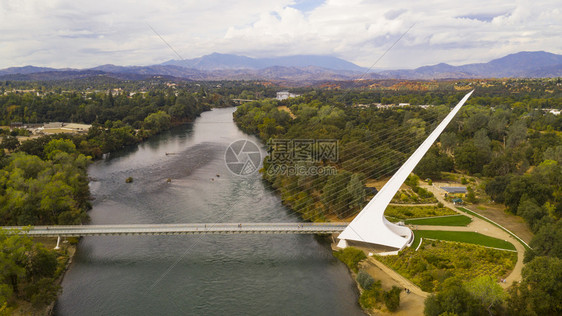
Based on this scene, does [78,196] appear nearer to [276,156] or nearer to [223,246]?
[223,246]

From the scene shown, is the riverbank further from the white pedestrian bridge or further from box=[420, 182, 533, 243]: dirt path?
box=[420, 182, 533, 243]: dirt path

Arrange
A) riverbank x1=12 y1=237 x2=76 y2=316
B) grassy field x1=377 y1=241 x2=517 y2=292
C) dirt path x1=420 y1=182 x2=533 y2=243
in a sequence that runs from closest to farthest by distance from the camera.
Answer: riverbank x1=12 y1=237 x2=76 y2=316, grassy field x1=377 y1=241 x2=517 y2=292, dirt path x1=420 y1=182 x2=533 y2=243

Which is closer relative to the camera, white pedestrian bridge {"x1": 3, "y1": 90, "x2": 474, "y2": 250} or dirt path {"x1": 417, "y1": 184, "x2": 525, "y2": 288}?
dirt path {"x1": 417, "y1": 184, "x2": 525, "y2": 288}

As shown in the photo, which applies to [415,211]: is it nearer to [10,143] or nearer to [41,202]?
[41,202]

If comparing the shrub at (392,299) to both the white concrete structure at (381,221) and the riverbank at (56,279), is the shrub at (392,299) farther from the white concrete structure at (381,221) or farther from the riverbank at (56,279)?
the riverbank at (56,279)

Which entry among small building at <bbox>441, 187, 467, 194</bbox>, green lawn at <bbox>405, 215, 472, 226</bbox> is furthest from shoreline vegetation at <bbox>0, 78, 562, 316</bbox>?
small building at <bbox>441, 187, 467, 194</bbox>

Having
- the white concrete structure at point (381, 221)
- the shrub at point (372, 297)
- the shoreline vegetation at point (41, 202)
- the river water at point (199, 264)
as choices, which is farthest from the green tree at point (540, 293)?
the shoreline vegetation at point (41, 202)

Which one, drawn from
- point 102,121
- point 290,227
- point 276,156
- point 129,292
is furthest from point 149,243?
point 102,121
